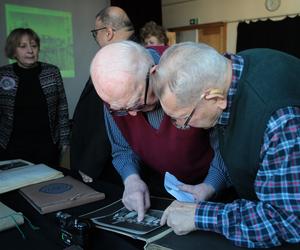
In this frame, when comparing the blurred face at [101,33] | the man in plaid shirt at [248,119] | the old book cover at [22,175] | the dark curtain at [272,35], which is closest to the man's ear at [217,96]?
the man in plaid shirt at [248,119]

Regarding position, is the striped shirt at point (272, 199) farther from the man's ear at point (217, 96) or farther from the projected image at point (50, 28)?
Answer: the projected image at point (50, 28)

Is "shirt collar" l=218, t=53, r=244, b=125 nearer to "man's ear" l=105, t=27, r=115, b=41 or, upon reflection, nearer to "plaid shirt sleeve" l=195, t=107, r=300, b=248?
"plaid shirt sleeve" l=195, t=107, r=300, b=248

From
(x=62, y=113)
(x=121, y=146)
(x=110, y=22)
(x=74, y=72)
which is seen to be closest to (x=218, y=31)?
(x=74, y=72)

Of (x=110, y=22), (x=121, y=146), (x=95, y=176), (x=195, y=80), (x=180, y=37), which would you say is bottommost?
(x=95, y=176)

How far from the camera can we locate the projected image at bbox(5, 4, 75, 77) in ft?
15.5

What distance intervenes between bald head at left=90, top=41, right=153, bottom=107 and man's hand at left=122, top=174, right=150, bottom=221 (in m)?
0.31

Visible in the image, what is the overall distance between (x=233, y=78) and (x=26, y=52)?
6.51 ft

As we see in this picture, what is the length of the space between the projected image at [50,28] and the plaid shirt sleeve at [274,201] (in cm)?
446

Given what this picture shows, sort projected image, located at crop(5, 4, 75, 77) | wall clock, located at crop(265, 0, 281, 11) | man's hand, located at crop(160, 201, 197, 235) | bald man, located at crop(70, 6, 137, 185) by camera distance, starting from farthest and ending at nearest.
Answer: wall clock, located at crop(265, 0, 281, 11) < projected image, located at crop(5, 4, 75, 77) < bald man, located at crop(70, 6, 137, 185) < man's hand, located at crop(160, 201, 197, 235)

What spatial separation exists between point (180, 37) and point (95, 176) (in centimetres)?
611

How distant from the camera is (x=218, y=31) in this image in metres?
6.74

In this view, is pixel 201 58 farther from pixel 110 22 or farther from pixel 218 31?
pixel 218 31

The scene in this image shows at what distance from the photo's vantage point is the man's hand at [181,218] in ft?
3.11

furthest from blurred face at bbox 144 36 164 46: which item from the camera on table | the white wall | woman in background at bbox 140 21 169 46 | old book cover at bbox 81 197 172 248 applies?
the white wall
